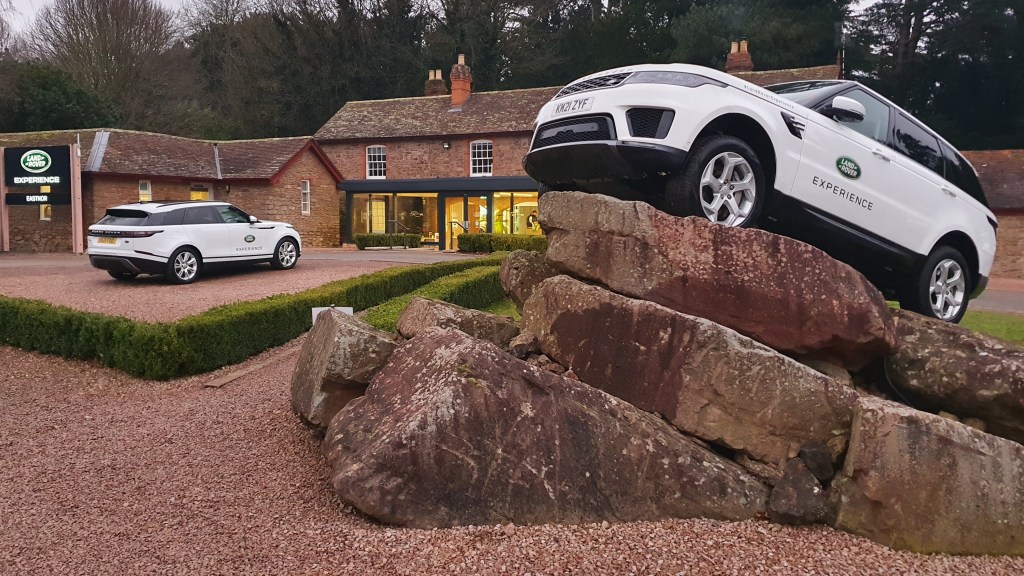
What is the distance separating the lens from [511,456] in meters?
4.43

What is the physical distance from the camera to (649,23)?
124 ft

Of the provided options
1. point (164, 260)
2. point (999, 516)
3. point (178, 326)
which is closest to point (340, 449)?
point (999, 516)

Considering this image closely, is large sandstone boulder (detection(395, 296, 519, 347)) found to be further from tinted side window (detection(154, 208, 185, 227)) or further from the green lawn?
tinted side window (detection(154, 208, 185, 227))

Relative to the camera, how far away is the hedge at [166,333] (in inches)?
353

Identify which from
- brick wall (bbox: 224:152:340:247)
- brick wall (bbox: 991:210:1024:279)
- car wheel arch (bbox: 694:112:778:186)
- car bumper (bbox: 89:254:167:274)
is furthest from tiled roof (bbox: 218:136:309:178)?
brick wall (bbox: 991:210:1024:279)

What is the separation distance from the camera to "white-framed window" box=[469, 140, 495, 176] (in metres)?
28.3

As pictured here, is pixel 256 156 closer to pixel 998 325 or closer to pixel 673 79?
pixel 673 79

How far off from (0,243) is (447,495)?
83.7 ft

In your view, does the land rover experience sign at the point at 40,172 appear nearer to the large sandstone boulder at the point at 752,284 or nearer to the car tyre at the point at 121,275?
the car tyre at the point at 121,275

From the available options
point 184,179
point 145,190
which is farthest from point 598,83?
point 184,179

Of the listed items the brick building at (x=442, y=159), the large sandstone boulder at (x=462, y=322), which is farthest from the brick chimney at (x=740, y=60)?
the large sandstone boulder at (x=462, y=322)

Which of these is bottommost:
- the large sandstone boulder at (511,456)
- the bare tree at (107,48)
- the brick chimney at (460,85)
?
the large sandstone boulder at (511,456)

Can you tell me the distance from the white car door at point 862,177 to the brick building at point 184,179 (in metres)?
23.3

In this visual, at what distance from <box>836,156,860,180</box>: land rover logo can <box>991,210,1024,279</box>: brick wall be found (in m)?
20.5
